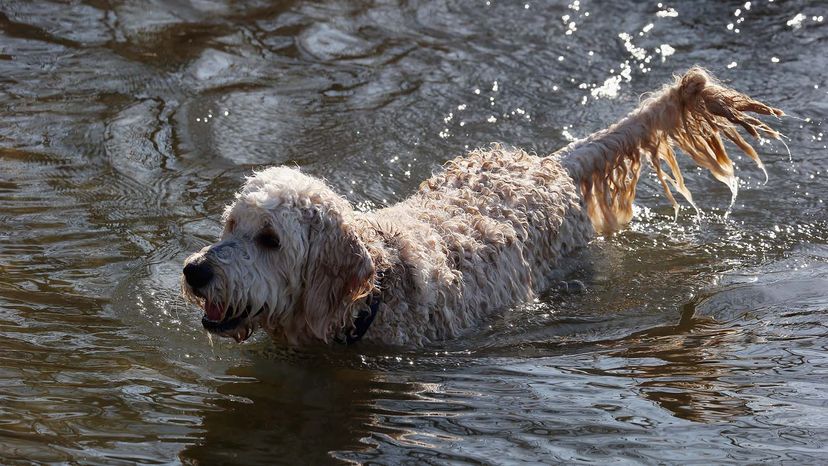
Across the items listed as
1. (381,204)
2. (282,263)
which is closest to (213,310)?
(282,263)

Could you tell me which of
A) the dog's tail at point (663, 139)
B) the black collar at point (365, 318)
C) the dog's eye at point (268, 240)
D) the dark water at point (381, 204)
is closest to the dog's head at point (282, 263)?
the dog's eye at point (268, 240)

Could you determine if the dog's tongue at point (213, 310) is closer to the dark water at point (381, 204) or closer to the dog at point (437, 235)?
the dog at point (437, 235)

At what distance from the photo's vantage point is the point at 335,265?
6.02 m

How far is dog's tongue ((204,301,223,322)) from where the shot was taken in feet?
18.9

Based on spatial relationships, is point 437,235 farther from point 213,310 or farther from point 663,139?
point 663,139

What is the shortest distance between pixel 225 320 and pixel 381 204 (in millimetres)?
3266

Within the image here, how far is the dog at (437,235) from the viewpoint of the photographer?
588cm

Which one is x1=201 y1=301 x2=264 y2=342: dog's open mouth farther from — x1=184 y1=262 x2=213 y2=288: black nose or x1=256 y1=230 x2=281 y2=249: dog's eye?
x1=256 y1=230 x2=281 y2=249: dog's eye

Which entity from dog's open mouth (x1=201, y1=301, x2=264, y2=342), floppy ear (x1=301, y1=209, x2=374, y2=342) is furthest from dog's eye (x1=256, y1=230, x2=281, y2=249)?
dog's open mouth (x1=201, y1=301, x2=264, y2=342)

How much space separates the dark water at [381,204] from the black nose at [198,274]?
23.5 inches

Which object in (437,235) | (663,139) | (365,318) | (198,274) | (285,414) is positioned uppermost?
(663,139)

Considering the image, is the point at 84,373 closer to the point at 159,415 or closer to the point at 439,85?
the point at 159,415

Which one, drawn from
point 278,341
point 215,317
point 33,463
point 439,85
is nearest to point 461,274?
point 278,341

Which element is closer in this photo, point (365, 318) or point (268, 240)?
point (268, 240)
